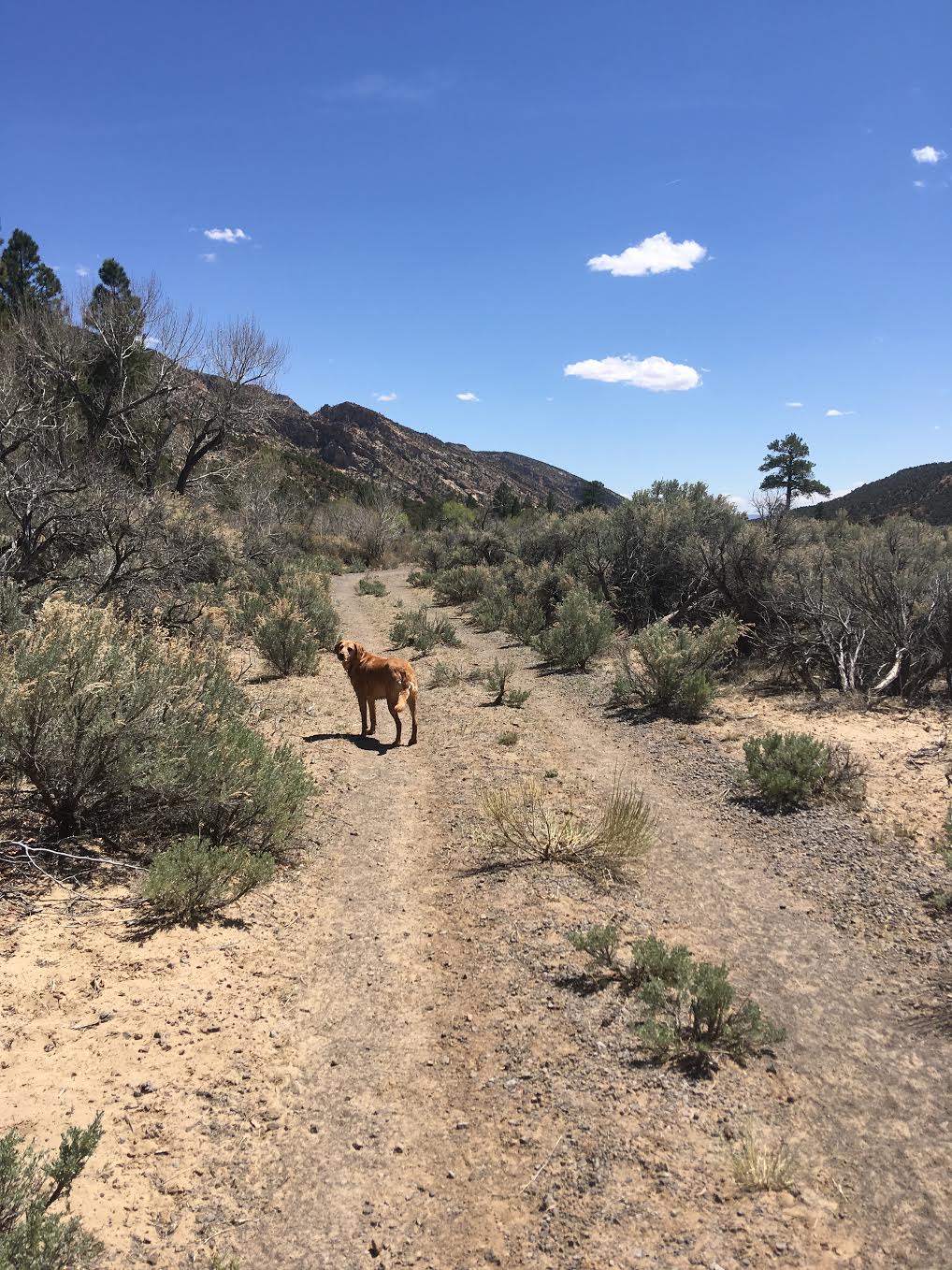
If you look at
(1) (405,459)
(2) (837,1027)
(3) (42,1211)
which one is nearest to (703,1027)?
(2) (837,1027)

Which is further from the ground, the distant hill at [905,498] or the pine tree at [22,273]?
the pine tree at [22,273]

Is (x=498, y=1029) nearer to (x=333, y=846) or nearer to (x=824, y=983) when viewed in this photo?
(x=824, y=983)

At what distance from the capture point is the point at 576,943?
374 cm

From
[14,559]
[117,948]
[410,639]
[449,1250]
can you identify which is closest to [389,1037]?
[449,1250]

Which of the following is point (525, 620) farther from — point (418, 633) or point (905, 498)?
point (905, 498)

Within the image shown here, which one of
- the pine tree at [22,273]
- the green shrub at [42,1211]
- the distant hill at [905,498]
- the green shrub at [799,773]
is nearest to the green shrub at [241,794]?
the green shrub at [42,1211]

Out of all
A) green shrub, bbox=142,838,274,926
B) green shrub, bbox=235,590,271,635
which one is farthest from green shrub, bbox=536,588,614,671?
green shrub, bbox=142,838,274,926

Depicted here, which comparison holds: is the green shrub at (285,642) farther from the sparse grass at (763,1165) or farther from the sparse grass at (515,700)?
the sparse grass at (763,1165)

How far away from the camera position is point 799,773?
614 centimetres

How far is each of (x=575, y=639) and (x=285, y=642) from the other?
5.26 m

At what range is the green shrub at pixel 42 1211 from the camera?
6.10 feet

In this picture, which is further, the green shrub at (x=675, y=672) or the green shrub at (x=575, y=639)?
the green shrub at (x=575, y=639)

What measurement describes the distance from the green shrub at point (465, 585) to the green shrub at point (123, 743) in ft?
53.6

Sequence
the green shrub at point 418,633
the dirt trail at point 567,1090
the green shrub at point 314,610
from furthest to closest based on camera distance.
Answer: the green shrub at point 418,633 < the green shrub at point 314,610 < the dirt trail at point 567,1090
